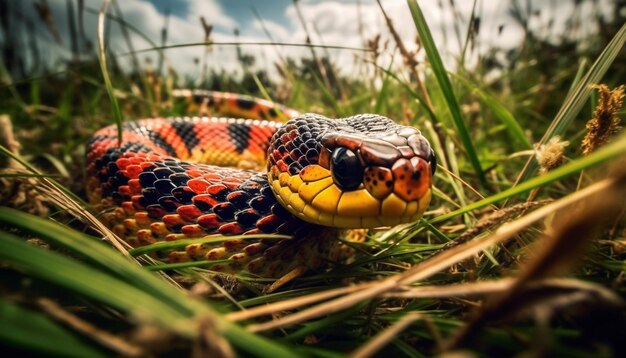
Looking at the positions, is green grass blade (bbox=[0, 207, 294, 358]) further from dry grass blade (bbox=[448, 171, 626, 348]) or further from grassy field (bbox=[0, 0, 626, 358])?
dry grass blade (bbox=[448, 171, 626, 348])

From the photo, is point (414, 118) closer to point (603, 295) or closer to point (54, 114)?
point (603, 295)

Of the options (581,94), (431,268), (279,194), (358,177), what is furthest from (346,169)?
(581,94)

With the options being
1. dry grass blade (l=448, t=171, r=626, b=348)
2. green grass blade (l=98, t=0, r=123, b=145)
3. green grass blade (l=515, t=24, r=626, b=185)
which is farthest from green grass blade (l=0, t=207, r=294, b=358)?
green grass blade (l=515, t=24, r=626, b=185)

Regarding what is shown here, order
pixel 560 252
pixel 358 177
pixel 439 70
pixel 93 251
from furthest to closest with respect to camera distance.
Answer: pixel 439 70 < pixel 358 177 < pixel 93 251 < pixel 560 252

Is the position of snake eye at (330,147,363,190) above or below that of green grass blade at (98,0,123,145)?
below

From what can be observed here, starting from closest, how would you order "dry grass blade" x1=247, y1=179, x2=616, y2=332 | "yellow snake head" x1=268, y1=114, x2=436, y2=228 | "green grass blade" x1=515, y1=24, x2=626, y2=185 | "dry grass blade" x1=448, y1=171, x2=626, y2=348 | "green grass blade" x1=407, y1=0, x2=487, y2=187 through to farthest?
1. "dry grass blade" x1=448, y1=171, x2=626, y2=348
2. "dry grass blade" x1=247, y1=179, x2=616, y2=332
3. "yellow snake head" x1=268, y1=114, x2=436, y2=228
4. "green grass blade" x1=515, y1=24, x2=626, y2=185
5. "green grass blade" x1=407, y1=0, x2=487, y2=187

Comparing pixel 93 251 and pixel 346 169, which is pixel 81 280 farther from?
pixel 346 169

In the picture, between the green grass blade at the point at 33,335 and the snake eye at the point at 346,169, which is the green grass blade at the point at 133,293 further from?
the snake eye at the point at 346,169
